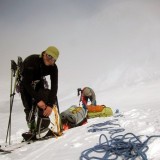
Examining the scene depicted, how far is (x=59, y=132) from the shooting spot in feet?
17.5

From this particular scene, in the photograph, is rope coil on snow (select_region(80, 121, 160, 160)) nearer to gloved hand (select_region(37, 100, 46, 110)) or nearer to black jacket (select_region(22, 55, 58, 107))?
gloved hand (select_region(37, 100, 46, 110))

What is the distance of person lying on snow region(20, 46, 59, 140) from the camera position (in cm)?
502

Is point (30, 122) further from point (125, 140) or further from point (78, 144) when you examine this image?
point (125, 140)

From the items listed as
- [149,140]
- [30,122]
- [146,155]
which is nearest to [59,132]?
[30,122]

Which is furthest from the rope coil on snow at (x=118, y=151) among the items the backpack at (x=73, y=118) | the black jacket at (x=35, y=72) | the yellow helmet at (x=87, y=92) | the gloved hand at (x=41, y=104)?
the yellow helmet at (x=87, y=92)

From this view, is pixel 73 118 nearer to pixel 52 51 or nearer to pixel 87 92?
pixel 52 51

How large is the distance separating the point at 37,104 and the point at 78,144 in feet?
4.05

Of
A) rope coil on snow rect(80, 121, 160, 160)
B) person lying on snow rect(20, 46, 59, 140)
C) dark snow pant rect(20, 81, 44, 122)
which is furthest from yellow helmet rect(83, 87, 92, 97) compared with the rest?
rope coil on snow rect(80, 121, 160, 160)

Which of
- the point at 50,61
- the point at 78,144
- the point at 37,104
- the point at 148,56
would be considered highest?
the point at 148,56

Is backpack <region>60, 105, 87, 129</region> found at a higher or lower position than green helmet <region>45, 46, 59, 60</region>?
lower

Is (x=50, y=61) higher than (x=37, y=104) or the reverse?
higher

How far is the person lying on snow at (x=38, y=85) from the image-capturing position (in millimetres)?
5020

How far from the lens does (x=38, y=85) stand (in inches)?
215

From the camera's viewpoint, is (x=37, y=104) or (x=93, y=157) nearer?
(x=93, y=157)
